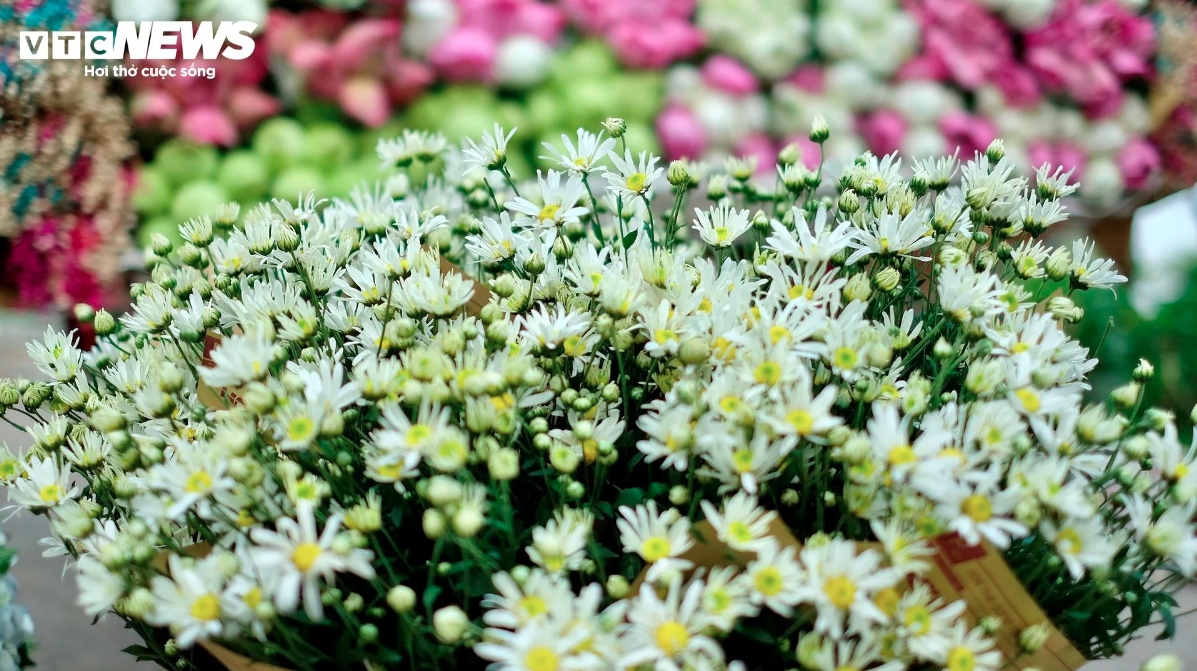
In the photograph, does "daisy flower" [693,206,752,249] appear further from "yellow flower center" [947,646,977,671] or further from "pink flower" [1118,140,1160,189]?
"pink flower" [1118,140,1160,189]

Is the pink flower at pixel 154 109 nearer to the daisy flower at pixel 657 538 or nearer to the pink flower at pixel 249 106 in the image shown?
the pink flower at pixel 249 106

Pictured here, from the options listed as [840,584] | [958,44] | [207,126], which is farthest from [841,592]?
[958,44]

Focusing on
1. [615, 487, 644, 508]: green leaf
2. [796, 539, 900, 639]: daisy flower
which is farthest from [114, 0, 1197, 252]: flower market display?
[796, 539, 900, 639]: daisy flower

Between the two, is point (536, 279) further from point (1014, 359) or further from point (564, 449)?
point (1014, 359)

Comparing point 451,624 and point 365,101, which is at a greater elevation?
point 365,101

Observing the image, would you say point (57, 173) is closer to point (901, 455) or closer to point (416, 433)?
point (416, 433)

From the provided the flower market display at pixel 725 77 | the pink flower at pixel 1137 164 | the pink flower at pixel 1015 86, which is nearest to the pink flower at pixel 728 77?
the flower market display at pixel 725 77
